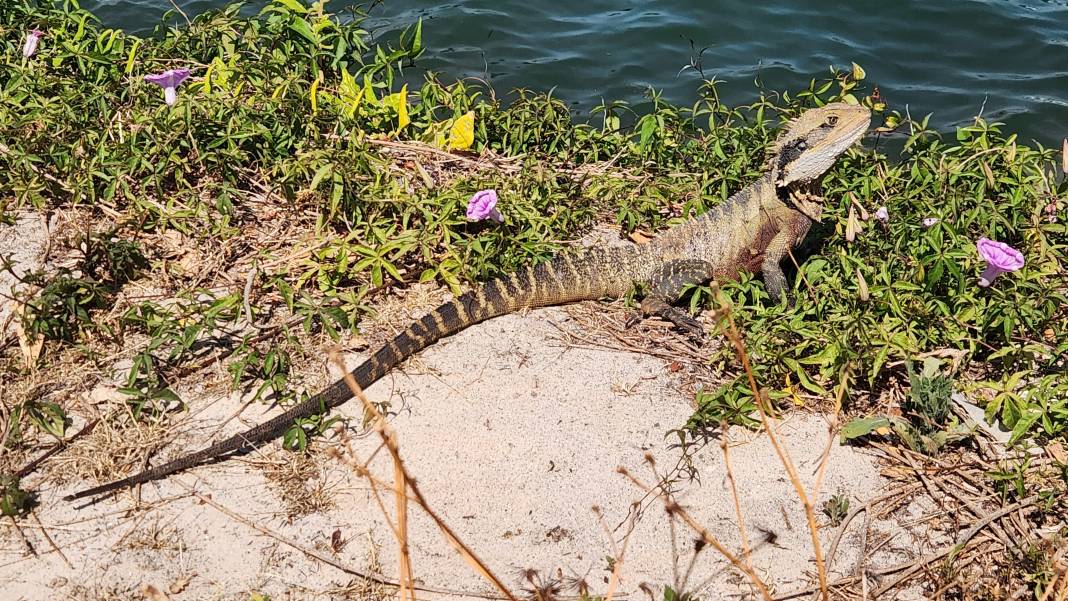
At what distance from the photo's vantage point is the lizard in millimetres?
4520

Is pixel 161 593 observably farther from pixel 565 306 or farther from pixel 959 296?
pixel 959 296

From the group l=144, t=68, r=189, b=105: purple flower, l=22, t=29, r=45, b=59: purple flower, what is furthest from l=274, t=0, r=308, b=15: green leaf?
l=22, t=29, r=45, b=59: purple flower

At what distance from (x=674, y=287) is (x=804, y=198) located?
0.92 meters

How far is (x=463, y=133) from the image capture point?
19.1 feet

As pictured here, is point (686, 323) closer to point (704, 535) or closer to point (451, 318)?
point (451, 318)

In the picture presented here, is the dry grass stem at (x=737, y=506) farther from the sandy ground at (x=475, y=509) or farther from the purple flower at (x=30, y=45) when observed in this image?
the purple flower at (x=30, y=45)

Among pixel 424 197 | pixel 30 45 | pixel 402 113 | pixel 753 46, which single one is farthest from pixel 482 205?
pixel 753 46

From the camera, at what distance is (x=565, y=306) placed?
478 cm

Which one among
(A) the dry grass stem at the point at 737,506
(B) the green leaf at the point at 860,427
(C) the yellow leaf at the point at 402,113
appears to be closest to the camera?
(A) the dry grass stem at the point at 737,506

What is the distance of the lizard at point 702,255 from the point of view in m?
4.52

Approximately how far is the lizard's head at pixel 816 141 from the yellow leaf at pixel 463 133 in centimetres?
186

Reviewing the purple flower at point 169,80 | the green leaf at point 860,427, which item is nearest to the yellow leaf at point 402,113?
the purple flower at point 169,80

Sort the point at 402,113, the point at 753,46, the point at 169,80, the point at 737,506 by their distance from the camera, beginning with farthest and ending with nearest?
1. the point at 753,46
2. the point at 402,113
3. the point at 169,80
4. the point at 737,506

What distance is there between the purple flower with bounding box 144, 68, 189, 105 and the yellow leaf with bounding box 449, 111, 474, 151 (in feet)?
5.19
